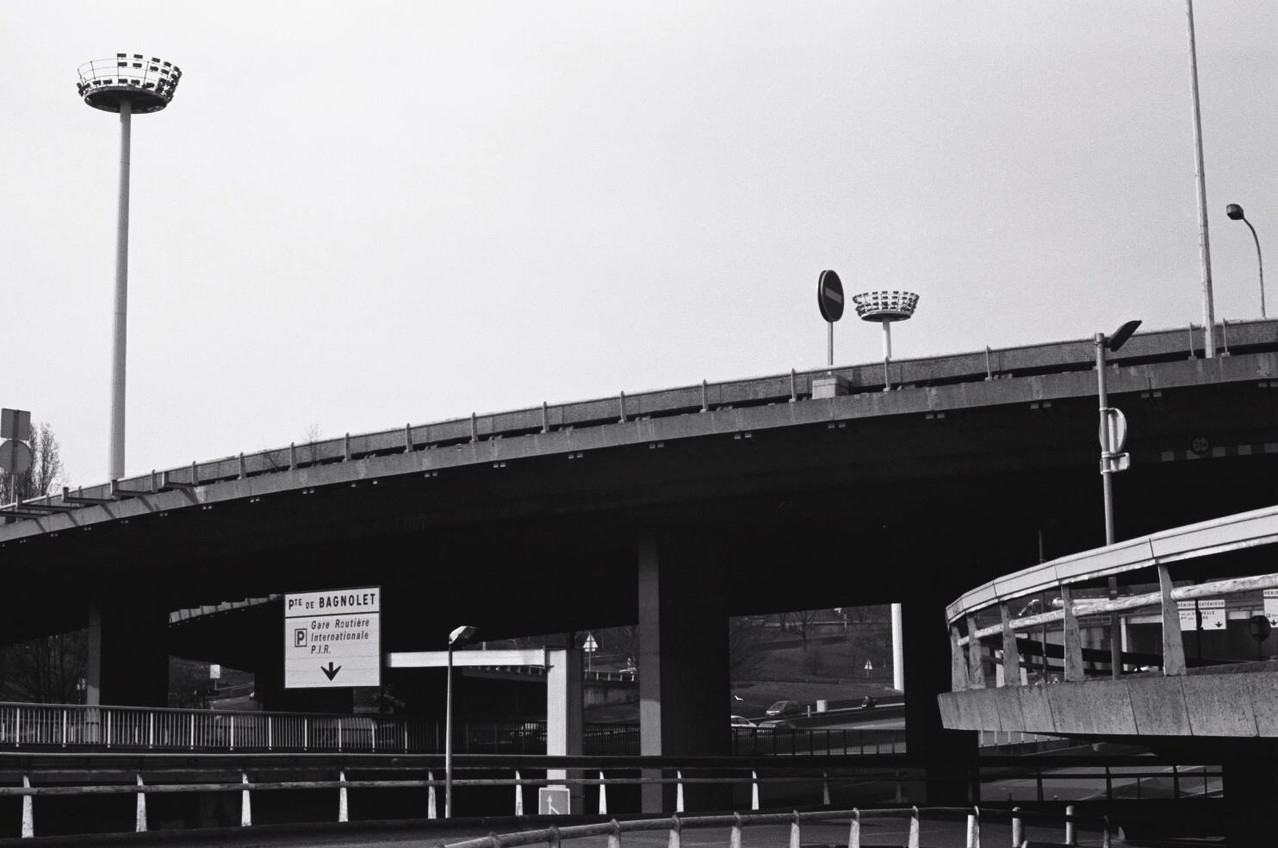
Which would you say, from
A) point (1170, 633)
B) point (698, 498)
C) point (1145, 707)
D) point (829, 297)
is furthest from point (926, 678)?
point (1170, 633)

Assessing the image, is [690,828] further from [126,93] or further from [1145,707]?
[126,93]

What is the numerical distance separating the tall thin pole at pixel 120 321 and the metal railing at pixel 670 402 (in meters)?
12.4

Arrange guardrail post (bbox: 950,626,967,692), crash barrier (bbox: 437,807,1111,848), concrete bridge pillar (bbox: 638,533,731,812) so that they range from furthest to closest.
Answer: concrete bridge pillar (bbox: 638,533,731,812), guardrail post (bbox: 950,626,967,692), crash barrier (bbox: 437,807,1111,848)

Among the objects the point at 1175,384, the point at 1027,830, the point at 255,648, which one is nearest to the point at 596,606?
the point at 255,648

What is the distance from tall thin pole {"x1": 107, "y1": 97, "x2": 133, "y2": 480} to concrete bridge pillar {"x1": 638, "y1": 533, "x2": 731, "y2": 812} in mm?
26157

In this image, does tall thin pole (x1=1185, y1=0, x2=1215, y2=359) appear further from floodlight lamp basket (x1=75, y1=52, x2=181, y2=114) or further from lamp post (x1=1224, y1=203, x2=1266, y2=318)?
floodlight lamp basket (x1=75, y1=52, x2=181, y2=114)

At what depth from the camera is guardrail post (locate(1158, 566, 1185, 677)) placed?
12734mm

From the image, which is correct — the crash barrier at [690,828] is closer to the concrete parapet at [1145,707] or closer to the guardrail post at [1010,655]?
the concrete parapet at [1145,707]

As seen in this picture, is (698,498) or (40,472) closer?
(698,498)

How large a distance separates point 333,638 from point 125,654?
931 inches

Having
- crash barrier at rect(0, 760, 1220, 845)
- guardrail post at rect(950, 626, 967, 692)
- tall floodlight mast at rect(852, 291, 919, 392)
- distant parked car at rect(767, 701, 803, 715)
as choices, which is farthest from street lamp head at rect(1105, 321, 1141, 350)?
distant parked car at rect(767, 701, 803, 715)

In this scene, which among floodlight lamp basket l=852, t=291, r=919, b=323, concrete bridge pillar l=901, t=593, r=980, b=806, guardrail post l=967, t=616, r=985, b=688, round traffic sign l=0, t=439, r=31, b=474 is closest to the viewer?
guardrail post l=967, t=616, r=985, b=688

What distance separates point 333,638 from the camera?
39219 mm

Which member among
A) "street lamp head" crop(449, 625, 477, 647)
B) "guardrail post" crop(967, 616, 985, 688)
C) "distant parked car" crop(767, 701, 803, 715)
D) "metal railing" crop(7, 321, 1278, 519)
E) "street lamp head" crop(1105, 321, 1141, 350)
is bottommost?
"distant parked car" crop(767, 701, 803, 715)
